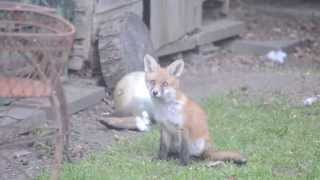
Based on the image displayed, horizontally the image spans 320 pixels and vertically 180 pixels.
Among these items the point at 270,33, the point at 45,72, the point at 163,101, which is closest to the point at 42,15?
the point at 45,72

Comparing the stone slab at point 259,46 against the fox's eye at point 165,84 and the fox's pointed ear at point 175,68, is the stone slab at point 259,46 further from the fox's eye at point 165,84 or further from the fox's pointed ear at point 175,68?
the fox's eye at point 165,84

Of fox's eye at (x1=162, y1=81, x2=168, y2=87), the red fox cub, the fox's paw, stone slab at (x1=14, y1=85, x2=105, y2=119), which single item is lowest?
stone slab at (x1=14, y1=85, x2=105, y2=119)

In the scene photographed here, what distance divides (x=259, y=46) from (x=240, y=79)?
1.64 m

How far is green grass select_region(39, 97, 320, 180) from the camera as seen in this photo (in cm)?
605

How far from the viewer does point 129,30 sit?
877cm

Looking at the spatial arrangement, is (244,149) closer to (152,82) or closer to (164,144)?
(164,144)

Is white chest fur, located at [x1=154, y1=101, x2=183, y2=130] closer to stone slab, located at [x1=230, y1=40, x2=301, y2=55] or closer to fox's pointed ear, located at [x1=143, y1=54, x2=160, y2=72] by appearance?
fox's pointed ear, located at [x1=143, y1=54, x2=160, y2=72]

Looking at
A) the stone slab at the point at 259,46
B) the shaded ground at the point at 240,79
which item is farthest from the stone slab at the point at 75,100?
the stone slab at the point at 259,46

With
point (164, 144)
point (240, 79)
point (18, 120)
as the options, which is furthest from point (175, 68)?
point (240, 79)

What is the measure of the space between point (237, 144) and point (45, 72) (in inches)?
95.5

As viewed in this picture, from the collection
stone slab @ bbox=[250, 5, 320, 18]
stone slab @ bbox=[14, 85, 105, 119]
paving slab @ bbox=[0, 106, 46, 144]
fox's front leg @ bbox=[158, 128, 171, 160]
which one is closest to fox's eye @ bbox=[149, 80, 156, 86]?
fox's front leg @ bbox=[158, 128, 171, 160]

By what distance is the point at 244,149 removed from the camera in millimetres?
6719

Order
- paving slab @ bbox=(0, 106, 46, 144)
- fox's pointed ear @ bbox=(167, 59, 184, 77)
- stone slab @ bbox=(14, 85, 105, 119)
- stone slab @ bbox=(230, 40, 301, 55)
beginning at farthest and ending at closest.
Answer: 1. stone slab @ bbox=(230, 40, 301, 55)
2. stone slab @ bbox=(14, 85, 105, 119)
3. paving slab @ bbox=(0, 106, 46, 144)
4. fox's pointed ear @ bbox=(167, 59, 184, 77)

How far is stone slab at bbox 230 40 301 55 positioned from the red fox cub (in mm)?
4735
